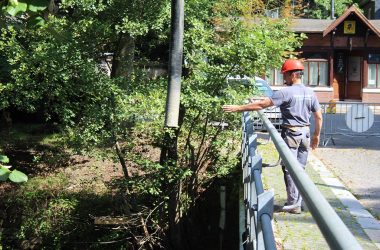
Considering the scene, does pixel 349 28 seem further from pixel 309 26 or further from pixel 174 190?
pixel 174 190

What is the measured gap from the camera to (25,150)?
1575 centimetres

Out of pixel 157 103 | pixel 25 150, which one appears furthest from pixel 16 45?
pixel 25 150

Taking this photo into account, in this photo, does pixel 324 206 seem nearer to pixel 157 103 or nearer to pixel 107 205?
pixel 157 103

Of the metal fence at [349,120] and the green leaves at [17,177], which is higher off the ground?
the metal fence at [349,120]

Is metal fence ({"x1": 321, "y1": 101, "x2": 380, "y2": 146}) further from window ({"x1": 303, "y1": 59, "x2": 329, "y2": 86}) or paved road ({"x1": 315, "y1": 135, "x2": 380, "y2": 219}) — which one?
window ({"x1": 303, "y1": 59, "x2": 329, "y2": 86})

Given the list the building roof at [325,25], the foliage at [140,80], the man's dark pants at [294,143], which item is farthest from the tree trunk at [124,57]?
the building roof at [325,25]

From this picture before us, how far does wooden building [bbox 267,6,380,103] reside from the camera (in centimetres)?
3066

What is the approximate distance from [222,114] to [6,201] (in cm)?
643

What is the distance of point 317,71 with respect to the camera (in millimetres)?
31203

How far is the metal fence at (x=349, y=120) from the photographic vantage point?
1362 centimetres

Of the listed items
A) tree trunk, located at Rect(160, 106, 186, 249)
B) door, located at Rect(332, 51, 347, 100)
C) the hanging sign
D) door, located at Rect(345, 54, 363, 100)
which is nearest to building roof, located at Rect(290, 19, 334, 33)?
the hanging sign

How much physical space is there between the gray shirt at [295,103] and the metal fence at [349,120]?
7625 mm

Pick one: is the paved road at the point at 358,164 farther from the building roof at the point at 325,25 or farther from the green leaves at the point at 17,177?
the building roof at the point at 325,25

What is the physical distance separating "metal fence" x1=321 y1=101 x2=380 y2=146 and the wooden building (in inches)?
614
